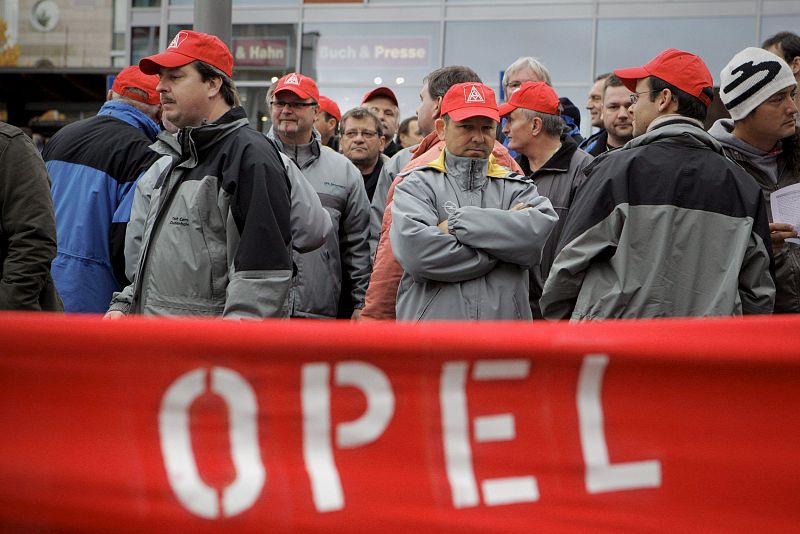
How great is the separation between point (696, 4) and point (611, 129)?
30.4 ft

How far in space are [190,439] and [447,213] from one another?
231 cm

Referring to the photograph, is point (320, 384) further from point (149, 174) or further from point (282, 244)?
point (149, 174)

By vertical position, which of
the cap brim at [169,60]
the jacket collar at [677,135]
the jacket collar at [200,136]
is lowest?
the jacket collar at [200,136]

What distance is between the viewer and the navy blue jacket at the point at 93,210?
5449mm

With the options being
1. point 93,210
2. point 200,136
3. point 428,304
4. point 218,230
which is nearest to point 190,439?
point 218,230

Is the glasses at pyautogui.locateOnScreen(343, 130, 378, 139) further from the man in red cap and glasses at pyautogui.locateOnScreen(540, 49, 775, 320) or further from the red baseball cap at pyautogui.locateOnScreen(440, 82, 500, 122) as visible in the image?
the man in red cap and glasses at pyautogui.locateOnScreen(540, 49, 775, 320)

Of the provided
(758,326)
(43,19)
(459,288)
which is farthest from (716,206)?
(43,19)

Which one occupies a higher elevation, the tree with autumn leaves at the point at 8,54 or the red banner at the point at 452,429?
A: the tree with autumn leaves at the point at 8,54

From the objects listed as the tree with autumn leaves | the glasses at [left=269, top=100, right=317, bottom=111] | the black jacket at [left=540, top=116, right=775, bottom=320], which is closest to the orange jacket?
the black jacket at [left=540, top=116, right=775, bottom=320]

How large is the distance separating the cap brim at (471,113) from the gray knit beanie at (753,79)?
973 millimetres

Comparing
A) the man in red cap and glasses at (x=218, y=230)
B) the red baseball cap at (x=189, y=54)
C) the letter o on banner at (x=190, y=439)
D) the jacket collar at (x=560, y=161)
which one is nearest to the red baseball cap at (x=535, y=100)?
the jacket collar at (x=560, y=161)

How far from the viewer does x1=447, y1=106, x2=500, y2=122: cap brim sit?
15.6ft

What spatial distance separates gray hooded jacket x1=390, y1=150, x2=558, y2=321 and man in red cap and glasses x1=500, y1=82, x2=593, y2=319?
1.14 metres

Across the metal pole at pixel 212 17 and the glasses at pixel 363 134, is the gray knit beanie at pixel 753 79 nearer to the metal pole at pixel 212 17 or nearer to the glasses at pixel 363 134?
the metal pole at pixel 212 17
